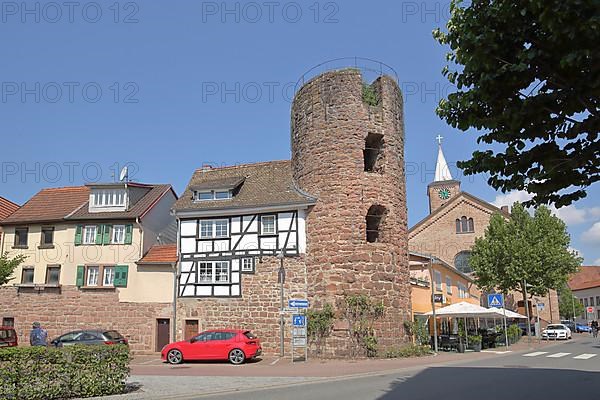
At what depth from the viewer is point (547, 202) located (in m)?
8.90

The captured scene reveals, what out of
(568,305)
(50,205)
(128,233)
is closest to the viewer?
(128,233)

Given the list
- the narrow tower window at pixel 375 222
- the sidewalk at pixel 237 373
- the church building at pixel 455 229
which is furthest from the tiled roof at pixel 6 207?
the church building at pixel 455 229

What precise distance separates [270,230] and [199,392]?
1416 centimetres

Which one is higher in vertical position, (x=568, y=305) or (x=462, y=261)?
(x=462, y=261)

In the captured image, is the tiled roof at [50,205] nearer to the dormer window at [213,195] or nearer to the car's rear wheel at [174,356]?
the dormer window at [213,195]

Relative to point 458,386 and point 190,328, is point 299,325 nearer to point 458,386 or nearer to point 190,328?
point 190,328

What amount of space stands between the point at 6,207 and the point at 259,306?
19.5 meters

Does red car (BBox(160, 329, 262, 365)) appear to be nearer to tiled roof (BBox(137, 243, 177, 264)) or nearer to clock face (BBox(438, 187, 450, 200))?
tiled roof (BBox(137, 243, 177, 264))

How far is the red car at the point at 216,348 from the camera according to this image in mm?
21547

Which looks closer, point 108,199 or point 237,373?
point 237,373

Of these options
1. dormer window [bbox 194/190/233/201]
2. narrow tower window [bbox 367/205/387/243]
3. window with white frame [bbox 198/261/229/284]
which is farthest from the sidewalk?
dormer window [bbox 194/190/233/201]

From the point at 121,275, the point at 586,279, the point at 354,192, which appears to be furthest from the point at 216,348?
the point at 586,279

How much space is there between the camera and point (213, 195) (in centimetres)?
2897

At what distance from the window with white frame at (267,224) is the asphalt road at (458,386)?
439 inches
